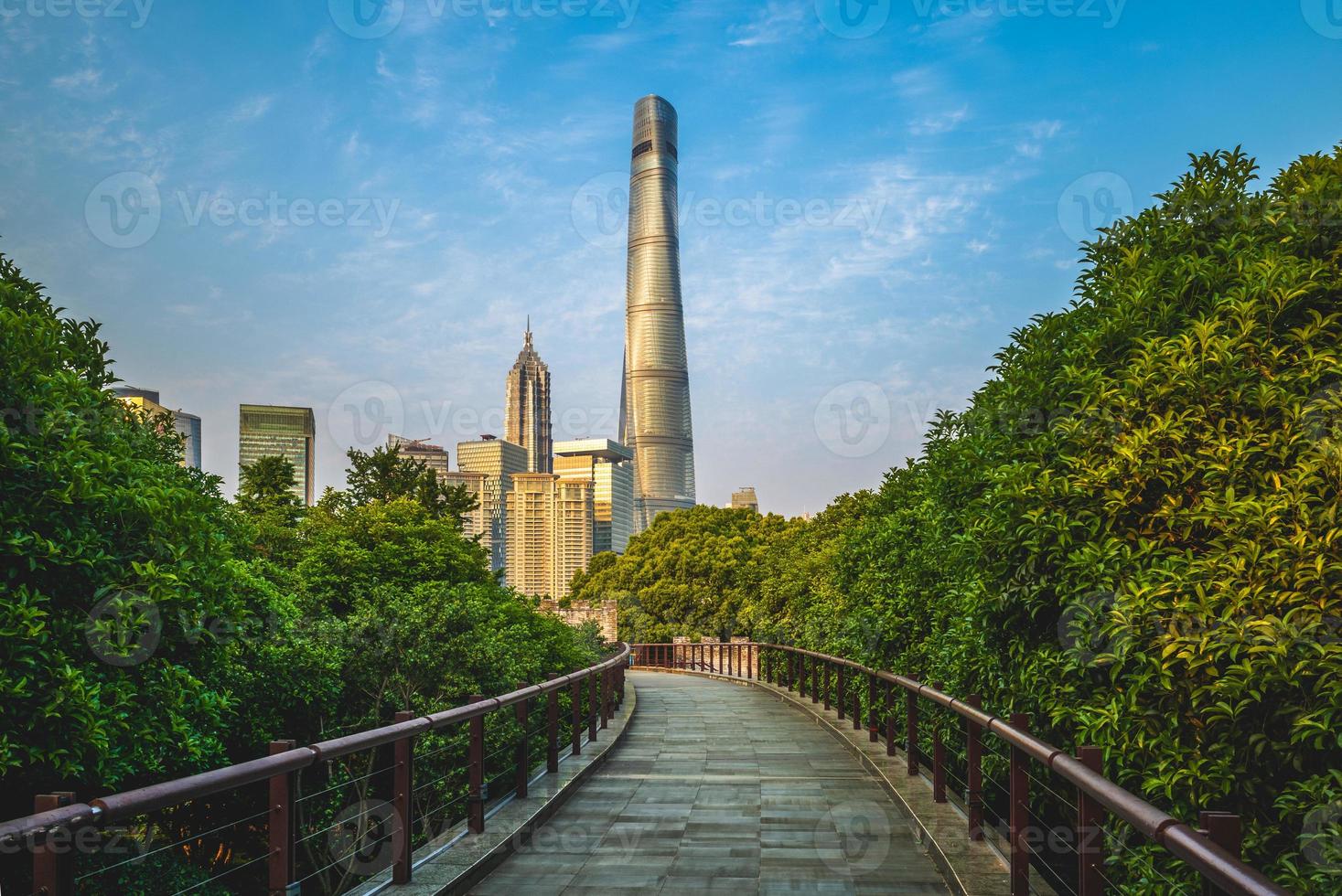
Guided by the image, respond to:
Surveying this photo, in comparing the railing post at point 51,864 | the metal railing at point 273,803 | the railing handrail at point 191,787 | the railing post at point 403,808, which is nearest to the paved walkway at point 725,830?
the railing post at point 403,808

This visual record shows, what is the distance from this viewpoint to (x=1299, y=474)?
4082 mm

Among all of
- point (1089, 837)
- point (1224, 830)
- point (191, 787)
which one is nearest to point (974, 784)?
point (1089, 837)

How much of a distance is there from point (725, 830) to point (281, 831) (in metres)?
3.54

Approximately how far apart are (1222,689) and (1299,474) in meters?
0.98

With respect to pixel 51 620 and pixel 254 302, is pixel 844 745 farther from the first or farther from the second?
pixel 254 302

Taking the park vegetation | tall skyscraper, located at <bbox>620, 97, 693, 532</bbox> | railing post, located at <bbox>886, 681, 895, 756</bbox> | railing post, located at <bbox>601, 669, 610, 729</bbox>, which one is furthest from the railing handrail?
tall skyscraper, located at <bbox>620, 97, 693, 532</bbox>

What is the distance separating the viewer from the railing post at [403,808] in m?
5.09

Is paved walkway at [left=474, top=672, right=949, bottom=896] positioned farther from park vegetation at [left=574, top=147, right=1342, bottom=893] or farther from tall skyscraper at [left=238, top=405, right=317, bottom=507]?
tall skyscraper at [left=238, top=405, right=317, bottom=507]

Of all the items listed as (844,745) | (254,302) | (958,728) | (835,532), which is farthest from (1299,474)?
(835,532)

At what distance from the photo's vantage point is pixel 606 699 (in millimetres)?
12977

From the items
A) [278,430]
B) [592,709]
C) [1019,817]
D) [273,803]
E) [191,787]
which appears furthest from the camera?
[278,430]

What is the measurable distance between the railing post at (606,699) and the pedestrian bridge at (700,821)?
Answer: 164mm

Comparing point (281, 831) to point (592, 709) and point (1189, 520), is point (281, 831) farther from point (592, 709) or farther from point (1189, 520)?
point (592, 709)

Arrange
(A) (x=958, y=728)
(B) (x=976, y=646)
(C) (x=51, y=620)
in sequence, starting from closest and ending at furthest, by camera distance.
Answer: (C) (x=51, y=620) < (B) (x=976, y=646) < (A) (x=958, y=728)
